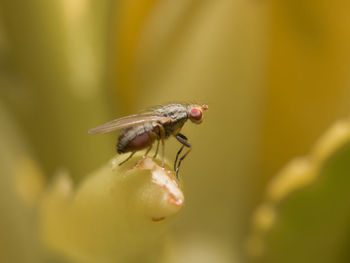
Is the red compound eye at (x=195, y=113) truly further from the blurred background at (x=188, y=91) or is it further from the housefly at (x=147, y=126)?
the blurred background at (x=188, y=91)

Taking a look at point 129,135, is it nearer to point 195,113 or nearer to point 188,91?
point 195,113

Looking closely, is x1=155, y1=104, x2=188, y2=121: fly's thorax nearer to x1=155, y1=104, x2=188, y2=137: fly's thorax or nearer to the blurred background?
x1=155, y1=104, x2=188, y2=137: fly's thorax

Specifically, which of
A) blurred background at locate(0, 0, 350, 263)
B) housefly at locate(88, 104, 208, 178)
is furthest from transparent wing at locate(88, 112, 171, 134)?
blurred background at locate(0, 0, 350, 263)

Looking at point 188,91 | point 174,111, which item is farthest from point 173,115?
point 188,91

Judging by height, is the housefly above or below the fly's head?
below

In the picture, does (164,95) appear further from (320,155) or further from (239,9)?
(320,155)

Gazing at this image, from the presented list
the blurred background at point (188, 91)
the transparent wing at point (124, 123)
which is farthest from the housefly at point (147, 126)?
the blurred background at point (188, 91)
